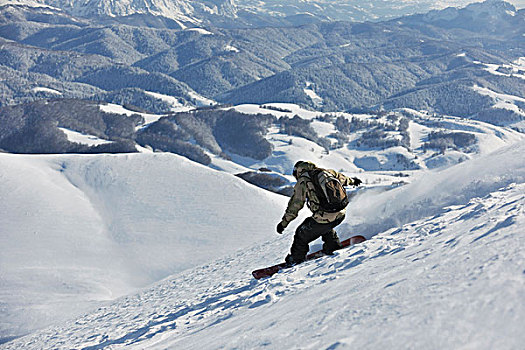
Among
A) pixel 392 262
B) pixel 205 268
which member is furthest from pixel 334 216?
pixel 205 268

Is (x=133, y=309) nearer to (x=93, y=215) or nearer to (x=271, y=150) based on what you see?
(x=93, y=215)

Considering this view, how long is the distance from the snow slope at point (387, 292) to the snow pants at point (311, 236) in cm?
40

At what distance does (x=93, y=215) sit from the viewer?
3709 centimetres

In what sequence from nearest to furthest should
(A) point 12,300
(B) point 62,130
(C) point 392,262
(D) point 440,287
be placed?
(D) point 440,287 → (C) point 392,262 → (A) point 12,300 → (B) point 62,130

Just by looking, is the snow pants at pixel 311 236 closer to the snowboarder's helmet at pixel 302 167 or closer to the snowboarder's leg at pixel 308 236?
the snowboarder's leg at pixel 308 236

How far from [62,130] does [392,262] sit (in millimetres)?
197946

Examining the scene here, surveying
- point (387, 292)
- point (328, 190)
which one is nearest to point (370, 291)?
point (387, 292)

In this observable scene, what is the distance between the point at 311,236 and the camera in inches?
404

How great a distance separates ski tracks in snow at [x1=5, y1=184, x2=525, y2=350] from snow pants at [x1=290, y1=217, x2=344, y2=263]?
38 centimetres

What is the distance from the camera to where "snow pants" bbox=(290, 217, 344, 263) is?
32.9 ft

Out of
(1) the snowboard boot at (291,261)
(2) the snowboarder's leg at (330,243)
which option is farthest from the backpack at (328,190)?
(1) the snowboard boot at (291,261)

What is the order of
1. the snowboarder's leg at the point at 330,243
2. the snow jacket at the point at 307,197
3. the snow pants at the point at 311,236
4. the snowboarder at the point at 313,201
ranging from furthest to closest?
the snowboarder's leg at the point at 330,243 < the snow pants at the point at 311,236 < the snow jacket at the point at 307,197 < the snowboarder at the point at 313,201

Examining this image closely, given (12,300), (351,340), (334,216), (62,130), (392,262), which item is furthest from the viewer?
(62,130)

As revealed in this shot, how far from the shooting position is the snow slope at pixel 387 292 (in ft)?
15.3
